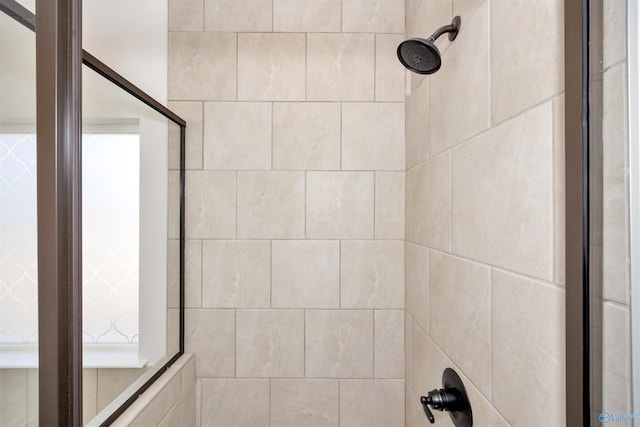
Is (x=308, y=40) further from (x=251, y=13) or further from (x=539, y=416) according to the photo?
(x=539, y=416)

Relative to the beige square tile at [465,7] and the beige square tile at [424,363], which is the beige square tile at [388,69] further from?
the beige square tile at [424,363]

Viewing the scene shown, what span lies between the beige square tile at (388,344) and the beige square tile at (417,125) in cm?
61

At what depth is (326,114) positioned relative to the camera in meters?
1.44

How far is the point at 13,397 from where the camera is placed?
2.02 ft

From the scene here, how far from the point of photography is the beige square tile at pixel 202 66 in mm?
1445

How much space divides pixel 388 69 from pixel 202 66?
2.47ft

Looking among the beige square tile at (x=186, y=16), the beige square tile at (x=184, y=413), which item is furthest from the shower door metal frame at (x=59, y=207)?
the beige square tile at (x=186, y=16)

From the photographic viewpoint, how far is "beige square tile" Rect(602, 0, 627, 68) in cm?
38

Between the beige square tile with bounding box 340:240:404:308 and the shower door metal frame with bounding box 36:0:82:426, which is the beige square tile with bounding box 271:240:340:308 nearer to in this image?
the beige square tile with bounding box 340:240:404:308

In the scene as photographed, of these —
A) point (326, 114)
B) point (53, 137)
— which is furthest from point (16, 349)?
point (326, 114)

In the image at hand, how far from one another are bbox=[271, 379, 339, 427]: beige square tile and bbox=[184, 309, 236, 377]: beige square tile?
213 mm

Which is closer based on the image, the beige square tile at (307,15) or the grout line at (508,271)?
the grout line at (508,271)

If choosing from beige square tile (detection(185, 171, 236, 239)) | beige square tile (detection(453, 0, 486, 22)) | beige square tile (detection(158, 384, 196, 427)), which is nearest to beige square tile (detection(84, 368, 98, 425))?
beige square tile (detection(158, 384, 196, 427))

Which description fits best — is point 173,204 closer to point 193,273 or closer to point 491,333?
point 193,273
